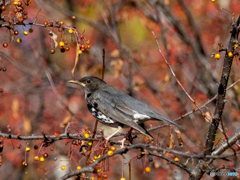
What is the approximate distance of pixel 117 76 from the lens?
6.05 meters

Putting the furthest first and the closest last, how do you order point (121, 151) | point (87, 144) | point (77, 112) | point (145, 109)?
point (77, 112) → point (145, 109) → point (87, 144) → point (121, 151)

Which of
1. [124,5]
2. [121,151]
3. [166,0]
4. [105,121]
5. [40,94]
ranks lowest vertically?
[121,151]

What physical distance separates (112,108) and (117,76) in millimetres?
1108

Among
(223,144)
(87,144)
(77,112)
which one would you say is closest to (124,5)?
(77,112)

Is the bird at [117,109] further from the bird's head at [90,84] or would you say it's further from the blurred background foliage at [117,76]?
the blurred background foliage at [117,76]

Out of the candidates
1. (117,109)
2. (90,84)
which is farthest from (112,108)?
(90,84)

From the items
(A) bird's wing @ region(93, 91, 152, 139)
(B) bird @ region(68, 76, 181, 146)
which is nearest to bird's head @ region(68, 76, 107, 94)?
(B) bird @ region(68, 76, 181, 146)

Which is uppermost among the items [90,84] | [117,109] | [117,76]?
[117,76]

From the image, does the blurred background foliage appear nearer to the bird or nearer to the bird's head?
the bird's head

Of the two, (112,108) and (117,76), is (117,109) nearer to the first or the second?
(112,108)

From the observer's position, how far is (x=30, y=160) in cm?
727

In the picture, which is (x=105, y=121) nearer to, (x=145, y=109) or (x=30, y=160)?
(x=145, y=109)

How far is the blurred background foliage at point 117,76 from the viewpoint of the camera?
625 cm

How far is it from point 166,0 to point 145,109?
97.5 inches
